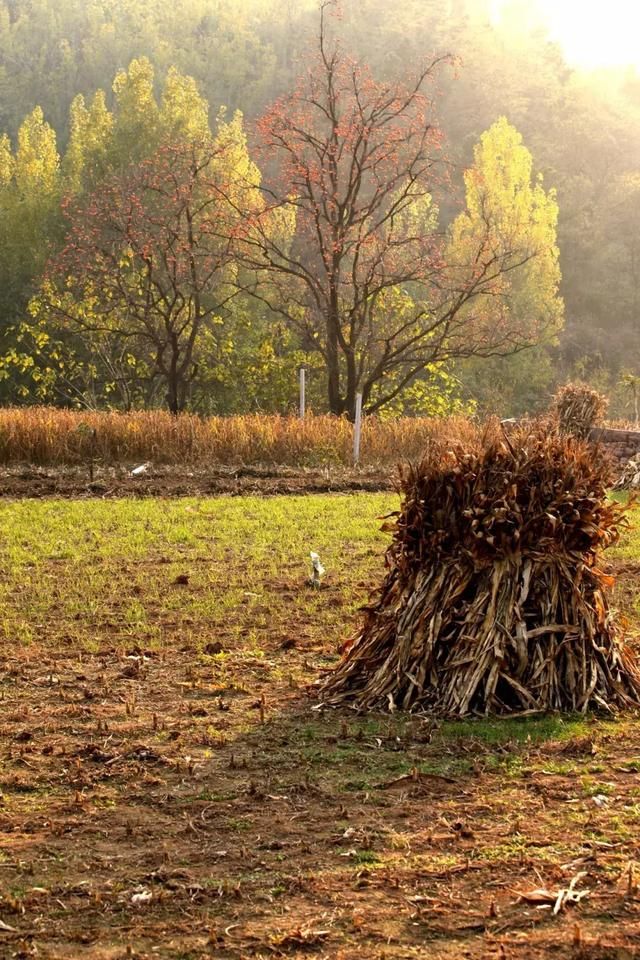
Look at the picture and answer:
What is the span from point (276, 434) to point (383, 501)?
430 centimetres

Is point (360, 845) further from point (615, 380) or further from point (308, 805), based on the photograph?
point (615, 380)

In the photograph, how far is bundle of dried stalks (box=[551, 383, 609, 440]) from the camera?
1928cm

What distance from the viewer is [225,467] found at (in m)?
19.3

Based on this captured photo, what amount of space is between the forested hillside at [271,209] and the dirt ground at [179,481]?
24.4ft

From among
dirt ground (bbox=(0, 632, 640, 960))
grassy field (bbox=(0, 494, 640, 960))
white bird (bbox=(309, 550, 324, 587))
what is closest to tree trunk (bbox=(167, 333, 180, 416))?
white bird (bbox=(309, 550, 324, 587))

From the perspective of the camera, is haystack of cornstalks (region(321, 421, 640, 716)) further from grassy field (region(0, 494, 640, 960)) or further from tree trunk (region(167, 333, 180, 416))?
tree trunk (region(167, 333, 180, 416))

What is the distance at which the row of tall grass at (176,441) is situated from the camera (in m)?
19.7

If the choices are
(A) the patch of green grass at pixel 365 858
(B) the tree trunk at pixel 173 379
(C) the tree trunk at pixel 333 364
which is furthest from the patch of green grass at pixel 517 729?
(B) the tree trunk at pixel 173 379

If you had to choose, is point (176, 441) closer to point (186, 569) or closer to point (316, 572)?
point (186, 569)

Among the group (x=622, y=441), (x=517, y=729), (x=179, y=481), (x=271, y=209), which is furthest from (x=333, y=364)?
(x=517, y=729)

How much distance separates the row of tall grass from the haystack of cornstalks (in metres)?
13.0

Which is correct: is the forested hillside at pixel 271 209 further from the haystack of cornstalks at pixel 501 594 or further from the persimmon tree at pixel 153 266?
the haystack of cornstalks at pixel 501 594

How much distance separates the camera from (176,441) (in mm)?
20016

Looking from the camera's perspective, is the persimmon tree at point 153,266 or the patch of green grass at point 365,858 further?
the persimmon tree at point 153,266
